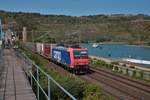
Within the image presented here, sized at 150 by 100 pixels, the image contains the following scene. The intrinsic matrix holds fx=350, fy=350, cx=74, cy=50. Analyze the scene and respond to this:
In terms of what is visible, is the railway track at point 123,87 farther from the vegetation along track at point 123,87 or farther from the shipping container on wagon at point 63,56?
the shipping container on wagon at point 63,56

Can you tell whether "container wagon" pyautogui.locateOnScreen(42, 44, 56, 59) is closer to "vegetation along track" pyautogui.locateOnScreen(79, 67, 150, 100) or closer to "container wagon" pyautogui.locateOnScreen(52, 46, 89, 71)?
"container wagon" pyautogui.locateOnScreen(52, 46, 89, 71)

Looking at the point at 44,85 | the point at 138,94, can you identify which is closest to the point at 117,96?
the point at 138,94

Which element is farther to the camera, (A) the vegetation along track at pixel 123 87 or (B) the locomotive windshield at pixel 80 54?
(B) the locomotive windshield at pixel 80 54

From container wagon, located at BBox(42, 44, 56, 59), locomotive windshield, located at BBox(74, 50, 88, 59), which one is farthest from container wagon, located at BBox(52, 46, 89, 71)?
container wagon, located at BBox(42, 44, 56, 59)

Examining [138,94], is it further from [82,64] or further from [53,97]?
[82,64]

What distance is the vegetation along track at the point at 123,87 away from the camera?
82.5 feet

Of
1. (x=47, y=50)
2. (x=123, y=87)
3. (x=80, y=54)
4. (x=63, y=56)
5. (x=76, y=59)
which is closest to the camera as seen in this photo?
(x=123, y=87)

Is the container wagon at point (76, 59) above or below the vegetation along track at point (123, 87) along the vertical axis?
above

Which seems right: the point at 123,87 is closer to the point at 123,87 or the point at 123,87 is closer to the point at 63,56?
the point at 123,87

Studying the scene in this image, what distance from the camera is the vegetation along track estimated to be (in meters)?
25.1

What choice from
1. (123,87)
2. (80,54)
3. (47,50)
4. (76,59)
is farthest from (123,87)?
(47,50)

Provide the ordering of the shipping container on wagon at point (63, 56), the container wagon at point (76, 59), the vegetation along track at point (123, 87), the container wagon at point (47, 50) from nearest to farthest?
the vegetation along track at point (123, 87) < the container wagon at point (76, 59) < the shipping container on wagon at point (63, 56) < the container wagon at point (47, 50)

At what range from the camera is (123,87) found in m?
29.5

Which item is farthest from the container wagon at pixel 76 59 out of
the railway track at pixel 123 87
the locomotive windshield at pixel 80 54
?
the railway track at pixel 123 87
